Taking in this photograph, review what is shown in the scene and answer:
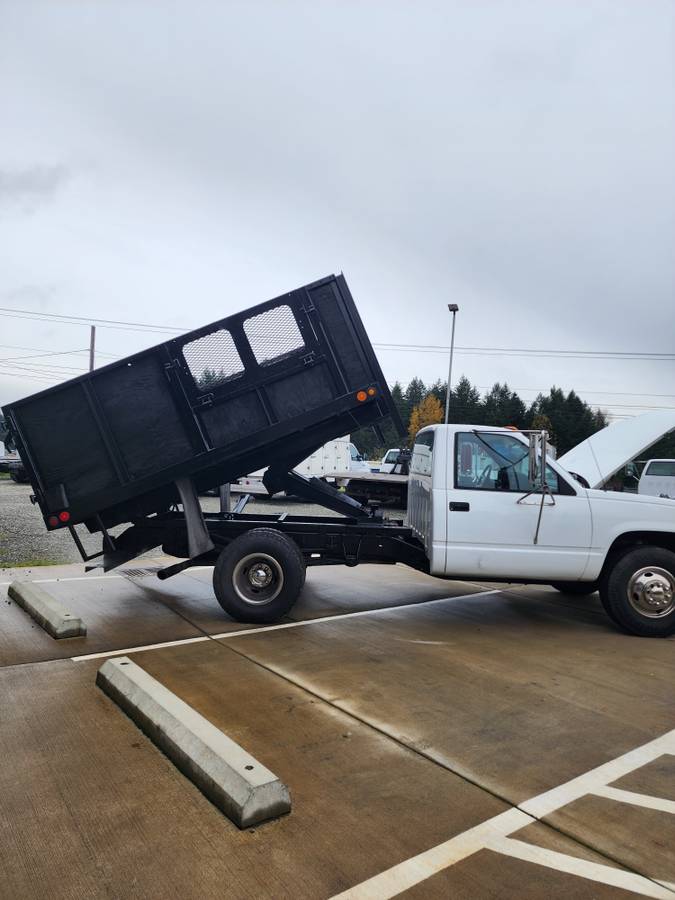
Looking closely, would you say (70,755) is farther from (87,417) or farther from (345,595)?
(345,595)

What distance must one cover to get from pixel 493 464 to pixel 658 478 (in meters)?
13.6

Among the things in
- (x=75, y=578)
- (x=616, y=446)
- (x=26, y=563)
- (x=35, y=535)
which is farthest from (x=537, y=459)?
(x=35, y=535)

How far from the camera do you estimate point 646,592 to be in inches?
253

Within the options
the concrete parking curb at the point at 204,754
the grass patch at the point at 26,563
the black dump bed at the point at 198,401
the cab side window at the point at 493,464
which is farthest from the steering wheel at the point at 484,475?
the grass patch at the point at 26,563

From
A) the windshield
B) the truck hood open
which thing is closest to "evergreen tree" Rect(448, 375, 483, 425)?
the windshield

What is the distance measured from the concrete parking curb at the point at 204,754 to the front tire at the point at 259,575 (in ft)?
6.20

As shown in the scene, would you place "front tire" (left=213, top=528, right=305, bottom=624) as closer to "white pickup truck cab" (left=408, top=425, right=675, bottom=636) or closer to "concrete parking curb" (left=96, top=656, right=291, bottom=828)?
"white pickup truck cab" (left=408, top=425, right=675, bottom=636)

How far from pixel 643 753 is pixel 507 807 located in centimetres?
117

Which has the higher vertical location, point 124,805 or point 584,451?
point 584,451

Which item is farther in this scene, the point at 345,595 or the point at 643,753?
the point at 345,595

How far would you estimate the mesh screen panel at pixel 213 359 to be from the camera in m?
6.29

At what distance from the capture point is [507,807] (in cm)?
328

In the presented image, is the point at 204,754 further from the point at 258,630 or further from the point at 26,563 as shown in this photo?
the point at 26,563

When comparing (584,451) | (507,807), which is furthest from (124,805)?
(584,451)
